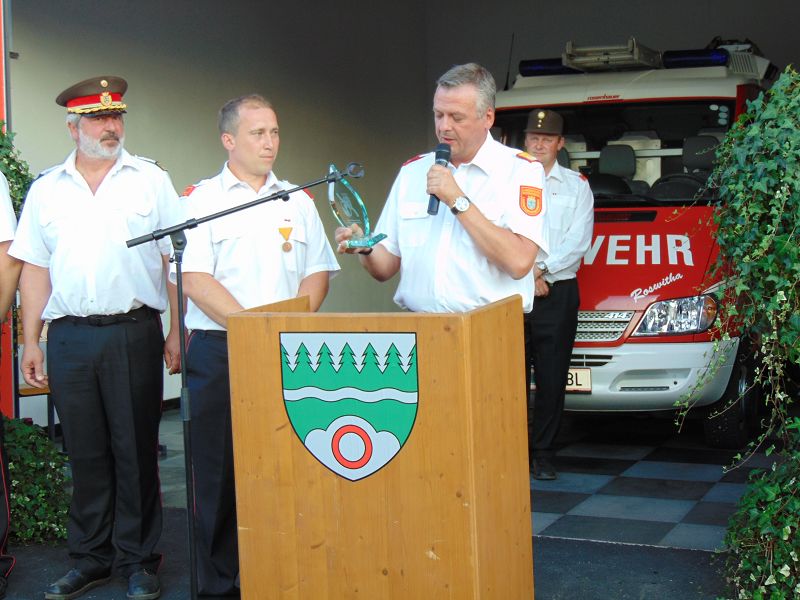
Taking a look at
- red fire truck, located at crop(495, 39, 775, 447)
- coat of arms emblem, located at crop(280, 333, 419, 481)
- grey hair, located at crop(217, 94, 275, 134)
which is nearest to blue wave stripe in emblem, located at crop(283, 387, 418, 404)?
coat of arms emblem, located at crop(280, 333, 419, 481)

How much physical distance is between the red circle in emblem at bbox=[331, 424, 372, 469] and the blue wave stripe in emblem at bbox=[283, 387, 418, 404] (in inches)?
3.2

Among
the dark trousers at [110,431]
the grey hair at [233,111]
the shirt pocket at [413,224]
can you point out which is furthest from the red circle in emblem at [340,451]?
the dark trousers at [110,431]

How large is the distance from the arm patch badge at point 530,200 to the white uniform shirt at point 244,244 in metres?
0.92

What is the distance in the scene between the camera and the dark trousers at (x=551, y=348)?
622 cm

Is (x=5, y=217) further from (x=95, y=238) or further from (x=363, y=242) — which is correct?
(x=363, y=242)

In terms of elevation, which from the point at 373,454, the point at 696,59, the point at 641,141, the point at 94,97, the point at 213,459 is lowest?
the point at 213,459

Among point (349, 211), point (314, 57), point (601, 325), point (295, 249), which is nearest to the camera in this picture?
point (349, 211)

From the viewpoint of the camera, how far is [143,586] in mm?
4500

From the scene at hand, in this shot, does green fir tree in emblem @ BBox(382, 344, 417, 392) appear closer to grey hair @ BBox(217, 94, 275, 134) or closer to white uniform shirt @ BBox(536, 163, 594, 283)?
grey hair @ BBox(217, 94, 275, 134)

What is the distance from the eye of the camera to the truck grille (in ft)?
21.6

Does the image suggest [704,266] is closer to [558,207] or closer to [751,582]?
[558,207]

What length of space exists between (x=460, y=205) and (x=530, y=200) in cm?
39

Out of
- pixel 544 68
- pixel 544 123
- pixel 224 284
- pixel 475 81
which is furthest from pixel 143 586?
pixel 544 68

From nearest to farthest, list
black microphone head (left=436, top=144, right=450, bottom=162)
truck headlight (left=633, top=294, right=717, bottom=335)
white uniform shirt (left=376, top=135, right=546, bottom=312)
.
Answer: black microphone head (left=436, top=144, right=450, bottom=162) → white uniform shirt (left=376, top=135, right=546, bottom=312) → truck headlight (left=633, top=294, right=717, bottom=335)
